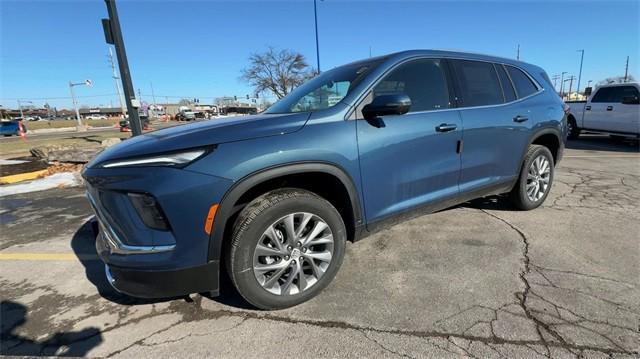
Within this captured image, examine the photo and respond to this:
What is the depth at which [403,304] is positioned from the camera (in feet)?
8.20

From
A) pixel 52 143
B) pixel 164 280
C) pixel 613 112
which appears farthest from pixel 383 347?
pixel 52 143

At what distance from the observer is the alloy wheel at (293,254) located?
2.32 metres

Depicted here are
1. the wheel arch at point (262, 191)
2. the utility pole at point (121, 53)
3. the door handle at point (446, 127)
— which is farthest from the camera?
the utility pole at point (121, 53)

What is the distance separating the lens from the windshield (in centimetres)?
287

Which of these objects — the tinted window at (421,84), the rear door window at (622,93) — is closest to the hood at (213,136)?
the tinted window at (421,84)

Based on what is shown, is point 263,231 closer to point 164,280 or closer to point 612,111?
point 164,280

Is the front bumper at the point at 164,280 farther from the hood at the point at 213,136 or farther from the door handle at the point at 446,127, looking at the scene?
the door handle at the point at 446,127

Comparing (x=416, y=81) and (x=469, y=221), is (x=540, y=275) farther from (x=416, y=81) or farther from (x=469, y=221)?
(x=416, y=81)

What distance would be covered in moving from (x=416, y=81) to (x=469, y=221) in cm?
191

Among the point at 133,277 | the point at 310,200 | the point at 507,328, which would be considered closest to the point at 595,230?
the point at 507,328

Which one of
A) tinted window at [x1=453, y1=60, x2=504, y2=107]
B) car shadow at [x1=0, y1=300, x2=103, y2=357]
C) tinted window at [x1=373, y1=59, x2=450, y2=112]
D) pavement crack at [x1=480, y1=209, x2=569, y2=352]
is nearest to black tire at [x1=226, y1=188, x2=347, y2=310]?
car shadow at [x1=0, y1=300, x2=103, y2=357]

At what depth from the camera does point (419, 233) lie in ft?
12.3

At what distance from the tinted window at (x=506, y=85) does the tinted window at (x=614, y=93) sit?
29.1ft

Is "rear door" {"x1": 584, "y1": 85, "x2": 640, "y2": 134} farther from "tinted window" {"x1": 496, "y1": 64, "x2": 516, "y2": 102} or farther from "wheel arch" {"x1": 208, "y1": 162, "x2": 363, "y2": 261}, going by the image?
"wheel arch" {"x1": 208, "y1": 162, "x2": 363, "y2": 261}
